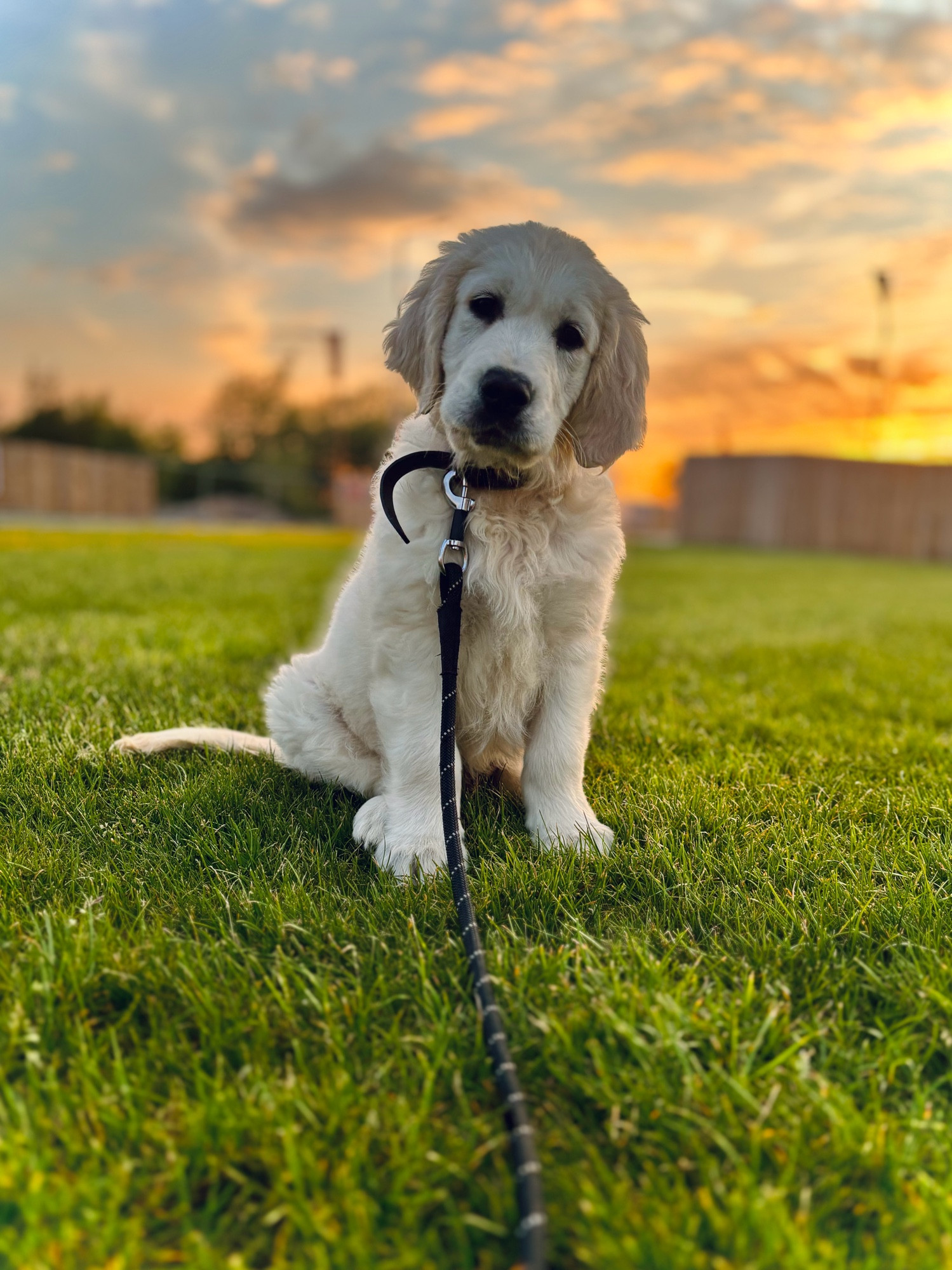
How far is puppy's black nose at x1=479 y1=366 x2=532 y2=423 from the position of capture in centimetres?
220

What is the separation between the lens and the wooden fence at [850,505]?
102 feet

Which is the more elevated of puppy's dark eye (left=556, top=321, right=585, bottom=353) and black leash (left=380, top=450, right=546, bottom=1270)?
puppy's dark eye (left=556, top=321, right=585, bottom=353)

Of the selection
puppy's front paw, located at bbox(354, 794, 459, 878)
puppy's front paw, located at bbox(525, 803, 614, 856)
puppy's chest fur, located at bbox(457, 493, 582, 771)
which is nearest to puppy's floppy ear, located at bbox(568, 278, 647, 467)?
puppy's chest fur, located at bbox(457, 493, 582, 771)

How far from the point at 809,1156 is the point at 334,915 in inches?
40.6

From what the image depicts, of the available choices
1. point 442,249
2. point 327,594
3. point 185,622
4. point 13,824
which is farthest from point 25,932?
point 327,594

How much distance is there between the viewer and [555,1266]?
4.08 feet

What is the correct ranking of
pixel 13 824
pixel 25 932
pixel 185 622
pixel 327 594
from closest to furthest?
1. pixel 25 932
2. pixel 13 824
3. pixel 185 622
4. pixel 327 594

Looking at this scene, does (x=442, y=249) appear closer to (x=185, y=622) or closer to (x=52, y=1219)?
(x=52, y=1219)

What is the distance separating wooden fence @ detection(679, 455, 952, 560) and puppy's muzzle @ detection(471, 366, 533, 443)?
31099 mm

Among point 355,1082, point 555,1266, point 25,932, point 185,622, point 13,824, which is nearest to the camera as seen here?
point 555,1266

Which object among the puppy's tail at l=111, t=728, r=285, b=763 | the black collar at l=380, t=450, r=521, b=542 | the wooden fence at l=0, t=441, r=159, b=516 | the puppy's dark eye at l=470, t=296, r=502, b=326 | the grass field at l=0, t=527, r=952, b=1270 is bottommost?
the grass field at l=0, t=527, r=952, b=1270

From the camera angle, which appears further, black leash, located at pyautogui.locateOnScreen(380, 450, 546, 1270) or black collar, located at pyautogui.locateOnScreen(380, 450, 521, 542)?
black collar, located at pyautogui.locateOnScreen(380, 450, 521, 542)

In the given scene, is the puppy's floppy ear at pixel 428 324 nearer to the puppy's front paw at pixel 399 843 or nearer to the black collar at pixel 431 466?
the black collar at pixel 431 466

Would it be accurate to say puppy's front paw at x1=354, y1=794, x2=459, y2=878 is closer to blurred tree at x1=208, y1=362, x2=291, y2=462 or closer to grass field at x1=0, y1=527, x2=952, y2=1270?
grass field at x1=0, y1=527, x2=952, y2=1270
